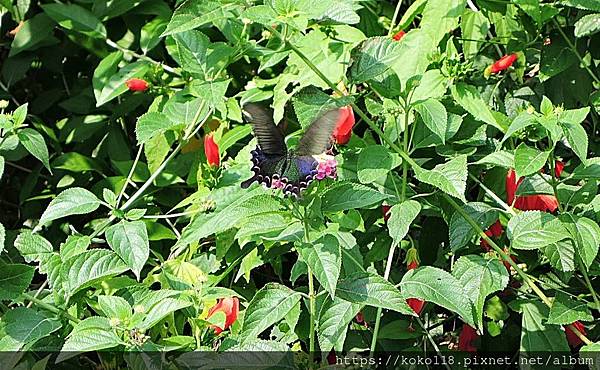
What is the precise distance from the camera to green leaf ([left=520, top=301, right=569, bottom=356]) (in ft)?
4.33

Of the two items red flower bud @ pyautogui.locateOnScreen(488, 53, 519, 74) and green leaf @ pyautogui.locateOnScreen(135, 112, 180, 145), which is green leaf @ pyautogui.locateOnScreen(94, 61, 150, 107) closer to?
green leaf @ pyautogui.locateOnScreen(135, 112, 180, 145)

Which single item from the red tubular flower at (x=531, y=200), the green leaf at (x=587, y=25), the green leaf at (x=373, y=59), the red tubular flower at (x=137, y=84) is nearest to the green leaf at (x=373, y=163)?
the green leaf at (x=373, y=59)

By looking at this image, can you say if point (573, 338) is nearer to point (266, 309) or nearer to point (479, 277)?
point (479, 277)

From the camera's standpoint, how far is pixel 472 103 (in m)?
1.29

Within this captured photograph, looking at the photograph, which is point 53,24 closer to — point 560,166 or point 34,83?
point 34,83

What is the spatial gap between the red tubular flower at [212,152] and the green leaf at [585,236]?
1.96 ft

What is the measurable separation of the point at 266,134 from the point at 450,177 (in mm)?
299

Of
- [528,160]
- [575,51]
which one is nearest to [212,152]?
[528,160]

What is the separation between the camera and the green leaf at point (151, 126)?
1.41 meters

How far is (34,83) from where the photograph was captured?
2.24 m

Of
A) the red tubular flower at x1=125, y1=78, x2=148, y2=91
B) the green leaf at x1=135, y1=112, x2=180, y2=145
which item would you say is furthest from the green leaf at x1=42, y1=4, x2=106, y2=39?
the green leaf at x1=135, y1=112, x2=180, y2=145

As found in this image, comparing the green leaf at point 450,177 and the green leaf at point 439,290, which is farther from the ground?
the green leaf at point 450,177

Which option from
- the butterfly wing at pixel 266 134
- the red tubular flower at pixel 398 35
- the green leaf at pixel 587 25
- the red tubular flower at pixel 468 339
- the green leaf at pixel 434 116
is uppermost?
the butterfly wing at pixel 266 134

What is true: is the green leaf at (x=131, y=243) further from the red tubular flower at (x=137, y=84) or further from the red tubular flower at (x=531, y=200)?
the red tubular flower at (x=531, y=200)
